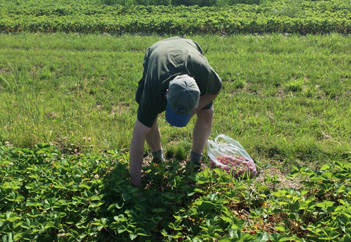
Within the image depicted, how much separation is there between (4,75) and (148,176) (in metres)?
4.28

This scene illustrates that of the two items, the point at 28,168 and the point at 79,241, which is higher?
the point at 28,168

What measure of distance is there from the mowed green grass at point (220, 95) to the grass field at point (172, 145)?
0.06 feet

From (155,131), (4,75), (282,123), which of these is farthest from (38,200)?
(4,75)

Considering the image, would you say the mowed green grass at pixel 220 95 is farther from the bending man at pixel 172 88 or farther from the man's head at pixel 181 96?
the man's head at pixel 181 96

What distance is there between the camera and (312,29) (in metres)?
8.76

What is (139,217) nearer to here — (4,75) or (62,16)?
(4,75)

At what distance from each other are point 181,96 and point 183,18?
23.8 ft

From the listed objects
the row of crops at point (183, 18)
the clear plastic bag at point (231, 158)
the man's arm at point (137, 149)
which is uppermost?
the row of crops at point (183, 18)

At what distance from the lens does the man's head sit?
8.66 feet

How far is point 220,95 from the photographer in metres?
5.75

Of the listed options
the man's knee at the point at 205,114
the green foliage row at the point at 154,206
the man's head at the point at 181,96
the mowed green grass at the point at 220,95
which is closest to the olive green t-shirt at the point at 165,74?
the man's head at the point at 181,96

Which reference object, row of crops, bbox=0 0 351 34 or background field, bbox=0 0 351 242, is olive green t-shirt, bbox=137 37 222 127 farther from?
row of crops, bbox=0 0 351 34

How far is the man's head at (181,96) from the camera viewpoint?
2639 mm

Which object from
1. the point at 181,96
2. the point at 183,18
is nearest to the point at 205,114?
the point at 181,96
